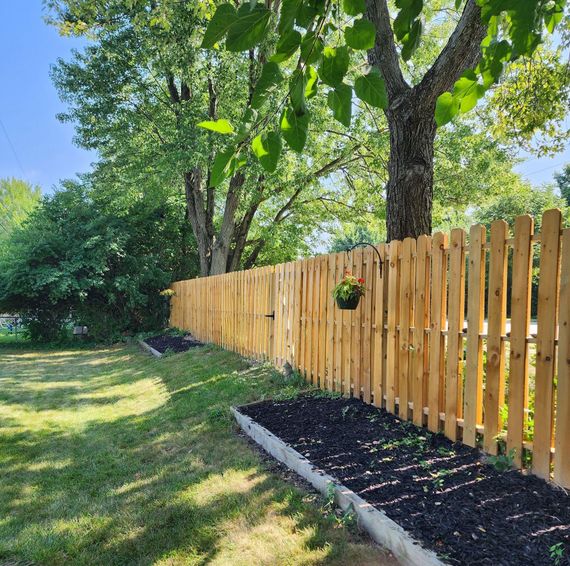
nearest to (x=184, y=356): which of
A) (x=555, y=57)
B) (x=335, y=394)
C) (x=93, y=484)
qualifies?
(x=335, y=394)

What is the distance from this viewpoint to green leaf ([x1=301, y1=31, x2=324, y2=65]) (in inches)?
47.6

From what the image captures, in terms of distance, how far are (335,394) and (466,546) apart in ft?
9.98

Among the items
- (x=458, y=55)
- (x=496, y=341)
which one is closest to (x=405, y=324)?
(x=496, y=341)

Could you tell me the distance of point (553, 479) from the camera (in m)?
2.79

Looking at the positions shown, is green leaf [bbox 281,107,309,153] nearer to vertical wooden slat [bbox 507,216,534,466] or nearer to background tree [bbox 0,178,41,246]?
vertical wooden slat [bbox 507,216,534,466]

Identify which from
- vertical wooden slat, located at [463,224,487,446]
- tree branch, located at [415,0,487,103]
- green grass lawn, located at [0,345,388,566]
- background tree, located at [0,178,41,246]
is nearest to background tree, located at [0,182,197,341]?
green grass lawn, located at [0,345,388,566]

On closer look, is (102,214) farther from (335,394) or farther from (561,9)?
(561,9)

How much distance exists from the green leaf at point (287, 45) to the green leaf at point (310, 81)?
85 millimetres

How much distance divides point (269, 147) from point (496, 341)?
269 cm

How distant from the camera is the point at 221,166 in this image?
1218 mm

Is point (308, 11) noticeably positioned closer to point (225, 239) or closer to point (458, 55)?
point (458, 55)

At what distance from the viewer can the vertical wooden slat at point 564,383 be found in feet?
8.93

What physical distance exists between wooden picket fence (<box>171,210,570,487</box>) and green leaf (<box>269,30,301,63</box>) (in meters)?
2.43

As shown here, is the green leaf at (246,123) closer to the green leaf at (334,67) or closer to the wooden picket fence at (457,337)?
the green leaf at (334,67)
